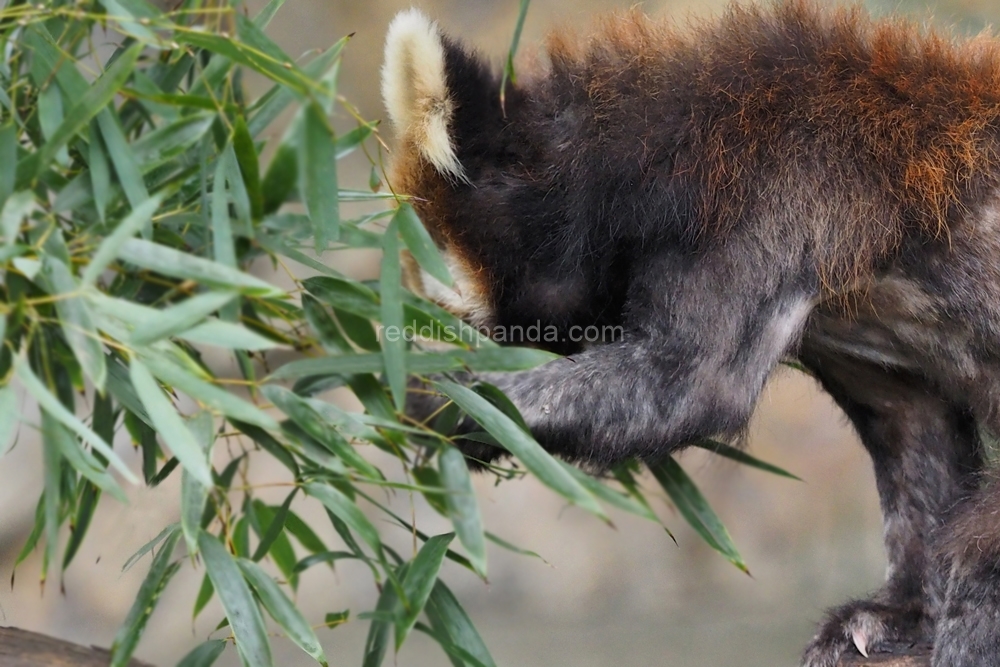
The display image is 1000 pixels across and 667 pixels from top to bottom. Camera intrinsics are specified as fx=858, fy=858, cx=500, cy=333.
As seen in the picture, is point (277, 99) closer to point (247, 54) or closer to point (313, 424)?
point (247, 54)

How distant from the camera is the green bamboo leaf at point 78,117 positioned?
3.47 feet

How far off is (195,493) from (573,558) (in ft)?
10.2

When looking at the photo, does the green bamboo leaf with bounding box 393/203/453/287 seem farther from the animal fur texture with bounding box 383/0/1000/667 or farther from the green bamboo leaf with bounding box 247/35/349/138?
the animal fur texture with bounding box 383/0/1000/667

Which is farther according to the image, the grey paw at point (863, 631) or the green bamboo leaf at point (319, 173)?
the grey paw at point (863, 631)

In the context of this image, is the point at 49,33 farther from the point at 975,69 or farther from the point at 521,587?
the point at 521,587

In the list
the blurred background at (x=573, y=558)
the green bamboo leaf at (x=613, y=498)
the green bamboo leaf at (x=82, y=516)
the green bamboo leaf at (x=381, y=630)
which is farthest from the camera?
the blurred background at (x=573, y=558)

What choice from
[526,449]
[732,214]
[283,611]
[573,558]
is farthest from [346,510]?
[573,558]

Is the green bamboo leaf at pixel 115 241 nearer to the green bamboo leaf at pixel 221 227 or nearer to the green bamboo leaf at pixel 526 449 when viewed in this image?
the green bamboo leaf at pixel 221 227

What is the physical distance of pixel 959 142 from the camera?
1.75 meters

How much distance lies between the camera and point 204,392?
1033 mm

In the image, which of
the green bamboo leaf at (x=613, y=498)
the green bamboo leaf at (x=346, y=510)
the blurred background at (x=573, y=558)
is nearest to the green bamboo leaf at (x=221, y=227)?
the green bamboo leaf at (x=346, y=510)

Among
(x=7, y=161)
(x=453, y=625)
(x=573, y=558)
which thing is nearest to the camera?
(x=7, y=161)

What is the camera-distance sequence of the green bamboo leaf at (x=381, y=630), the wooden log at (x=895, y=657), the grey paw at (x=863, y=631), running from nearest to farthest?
the green bamboo leaf at (x=381, y=630) → the wooden log at (x=895, y=657) → the grey paw at (x=863, y=631)

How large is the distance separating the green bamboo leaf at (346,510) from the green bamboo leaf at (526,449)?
9.0 inches
